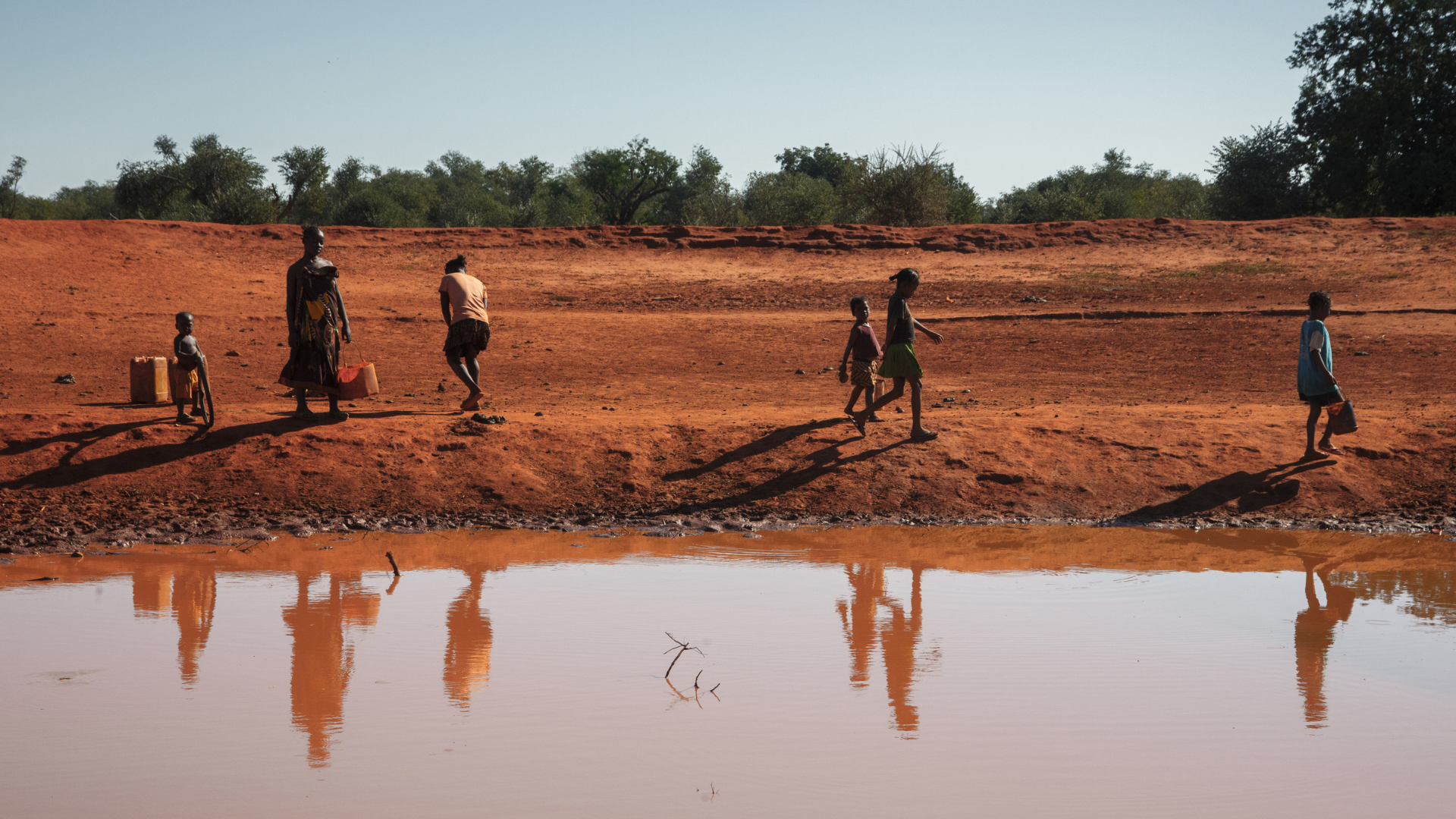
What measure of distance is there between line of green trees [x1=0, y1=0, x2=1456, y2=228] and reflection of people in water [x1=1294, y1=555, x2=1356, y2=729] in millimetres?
26895

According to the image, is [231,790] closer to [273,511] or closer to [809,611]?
[809,611]

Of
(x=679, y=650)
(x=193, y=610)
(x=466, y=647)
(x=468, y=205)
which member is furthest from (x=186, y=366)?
(x=468, y=205)

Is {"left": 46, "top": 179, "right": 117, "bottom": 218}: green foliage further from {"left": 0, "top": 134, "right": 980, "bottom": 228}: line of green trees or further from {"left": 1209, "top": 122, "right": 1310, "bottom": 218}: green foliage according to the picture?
{"left": 1209, "top": 122, "right": 1310, "bottom": 218}: green foliage

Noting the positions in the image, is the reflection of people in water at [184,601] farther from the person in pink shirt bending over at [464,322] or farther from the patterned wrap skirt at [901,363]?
the patterned wrap skirt at [901,363]

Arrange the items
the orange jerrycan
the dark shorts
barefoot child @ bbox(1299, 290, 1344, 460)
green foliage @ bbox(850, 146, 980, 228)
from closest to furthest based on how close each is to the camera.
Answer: barefoot child @ bbox(1299, 290, 1344, 460), the dark shorts, the orange jerrycan, green foliage @ bbox(850, 146, 980, 228)

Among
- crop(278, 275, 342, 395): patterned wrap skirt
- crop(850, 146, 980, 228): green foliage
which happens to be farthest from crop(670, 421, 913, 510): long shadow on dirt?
crop(850, 146, 980, 228): green foliage

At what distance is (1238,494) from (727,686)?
236 inches

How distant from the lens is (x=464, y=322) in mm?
9750

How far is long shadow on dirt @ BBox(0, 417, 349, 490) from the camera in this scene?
8477 mm

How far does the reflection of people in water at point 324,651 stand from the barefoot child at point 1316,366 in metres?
7.30

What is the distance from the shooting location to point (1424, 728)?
4.09m

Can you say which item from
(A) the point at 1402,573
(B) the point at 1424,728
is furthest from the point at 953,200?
(B) the point at 1424,728

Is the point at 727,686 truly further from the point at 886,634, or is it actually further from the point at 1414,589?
the point at 1414,589

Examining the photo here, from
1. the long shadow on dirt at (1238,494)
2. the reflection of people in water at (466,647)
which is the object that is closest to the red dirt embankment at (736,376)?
the long shadow on dirt at (1238,494)
